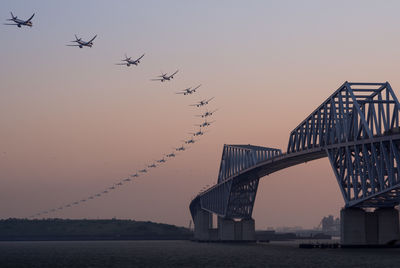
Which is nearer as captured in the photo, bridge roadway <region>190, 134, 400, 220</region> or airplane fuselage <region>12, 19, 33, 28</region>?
airplane fuselage <region>12, 19, 33, 28</region>

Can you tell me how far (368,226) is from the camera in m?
132

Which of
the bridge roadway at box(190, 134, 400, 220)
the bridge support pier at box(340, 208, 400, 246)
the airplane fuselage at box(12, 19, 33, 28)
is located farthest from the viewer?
the bridge support pier at box(340, 208, 400, 246)

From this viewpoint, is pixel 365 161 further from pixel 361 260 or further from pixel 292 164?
pixel 292 164

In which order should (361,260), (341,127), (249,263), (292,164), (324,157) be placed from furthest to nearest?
(292,164) → (324,157) → (341,127) → (249,263) → (361,260)

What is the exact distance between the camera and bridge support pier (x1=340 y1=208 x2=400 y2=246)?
131m

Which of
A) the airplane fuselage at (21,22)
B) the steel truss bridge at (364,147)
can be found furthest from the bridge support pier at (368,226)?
the airplane fuselage at (21,22)

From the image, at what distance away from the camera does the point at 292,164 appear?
587 ft

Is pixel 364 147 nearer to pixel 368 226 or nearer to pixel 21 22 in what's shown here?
pixel 368 226

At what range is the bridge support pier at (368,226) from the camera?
131m

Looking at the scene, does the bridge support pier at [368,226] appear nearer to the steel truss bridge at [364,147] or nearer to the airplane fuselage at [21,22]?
the steel truss bridge at [364,147]

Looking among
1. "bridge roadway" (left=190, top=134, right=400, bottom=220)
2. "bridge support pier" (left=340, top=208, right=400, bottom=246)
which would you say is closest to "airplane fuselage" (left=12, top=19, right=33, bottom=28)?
"bridge roadway" (left=190, top=134, right=400, bottom=220)

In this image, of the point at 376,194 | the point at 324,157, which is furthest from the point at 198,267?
the point at 324,157

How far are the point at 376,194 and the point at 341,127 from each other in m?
25.5

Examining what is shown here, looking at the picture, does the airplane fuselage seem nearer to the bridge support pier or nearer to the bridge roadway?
the bridge roadway
